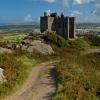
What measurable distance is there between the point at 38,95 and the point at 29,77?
610 centimetres

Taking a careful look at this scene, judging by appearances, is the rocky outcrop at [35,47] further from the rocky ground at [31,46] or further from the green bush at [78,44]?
the green bush at [78,44]

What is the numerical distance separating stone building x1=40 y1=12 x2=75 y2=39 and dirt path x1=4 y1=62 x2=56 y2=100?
3010 centimetres

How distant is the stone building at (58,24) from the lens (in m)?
57.6

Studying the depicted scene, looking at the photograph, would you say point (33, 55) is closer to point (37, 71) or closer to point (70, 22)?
point (37, 71)

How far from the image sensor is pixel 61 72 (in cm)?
2572

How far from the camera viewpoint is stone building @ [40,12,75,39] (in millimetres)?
57562

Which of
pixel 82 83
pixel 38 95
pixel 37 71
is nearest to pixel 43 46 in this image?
pixel 37 71

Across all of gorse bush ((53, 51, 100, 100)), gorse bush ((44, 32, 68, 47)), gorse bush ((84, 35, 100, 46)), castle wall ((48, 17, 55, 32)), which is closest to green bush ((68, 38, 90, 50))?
gorse bush ((44, 32, 68, 47))

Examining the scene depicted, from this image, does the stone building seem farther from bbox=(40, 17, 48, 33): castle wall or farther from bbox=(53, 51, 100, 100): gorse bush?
bbox=(53, 51, 100, 100): gorse bush

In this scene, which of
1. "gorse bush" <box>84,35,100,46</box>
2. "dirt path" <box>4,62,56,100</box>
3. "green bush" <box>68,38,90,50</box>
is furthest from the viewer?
"gorse bush" <box>84,35,100,46</box>

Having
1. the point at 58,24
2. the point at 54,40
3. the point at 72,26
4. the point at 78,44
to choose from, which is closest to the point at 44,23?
the point at 58,24

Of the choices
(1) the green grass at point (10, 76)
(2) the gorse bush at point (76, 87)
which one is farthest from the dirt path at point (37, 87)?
(2) the gorse bush at point (76, 87)

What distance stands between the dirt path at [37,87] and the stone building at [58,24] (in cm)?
3010

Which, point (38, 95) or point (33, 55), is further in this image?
point (33, 55)
